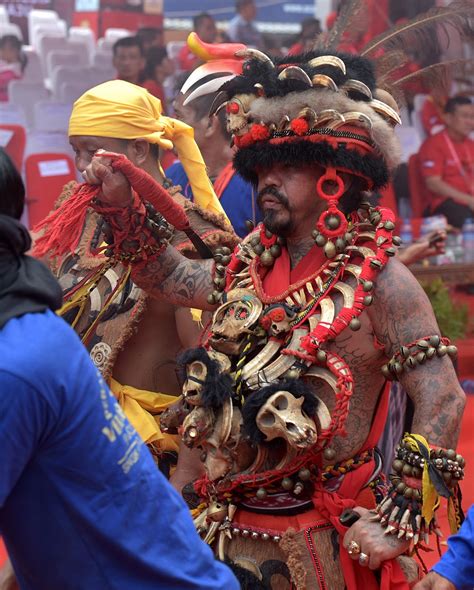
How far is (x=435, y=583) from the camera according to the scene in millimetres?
2492

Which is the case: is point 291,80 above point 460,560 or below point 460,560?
above

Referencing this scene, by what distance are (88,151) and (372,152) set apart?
1.31m

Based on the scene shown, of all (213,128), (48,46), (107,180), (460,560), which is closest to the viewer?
(460,560)

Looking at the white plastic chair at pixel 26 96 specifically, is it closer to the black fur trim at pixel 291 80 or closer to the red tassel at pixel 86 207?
the red tassel at pixel 86 207

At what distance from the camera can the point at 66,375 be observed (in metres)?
1.64

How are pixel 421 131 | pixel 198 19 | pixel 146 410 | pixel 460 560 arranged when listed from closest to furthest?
pixel 460 560
pixel 146 410
pixel 198 19
pixel 421 131

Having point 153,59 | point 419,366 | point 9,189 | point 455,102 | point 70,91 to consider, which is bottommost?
point 455,102

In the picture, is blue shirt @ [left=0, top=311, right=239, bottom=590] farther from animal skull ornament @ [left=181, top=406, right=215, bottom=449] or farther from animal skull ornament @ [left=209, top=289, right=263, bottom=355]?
animal skull ornament @ [left=209, top=289, right=263, bottom=355]

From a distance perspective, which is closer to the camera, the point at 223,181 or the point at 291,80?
the point at 291,80

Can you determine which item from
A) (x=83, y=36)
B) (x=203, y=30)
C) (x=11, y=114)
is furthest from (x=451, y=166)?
(x=11, y=114)

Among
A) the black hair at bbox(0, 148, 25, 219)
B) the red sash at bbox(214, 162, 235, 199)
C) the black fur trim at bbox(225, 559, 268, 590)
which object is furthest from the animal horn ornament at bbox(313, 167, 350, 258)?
the red sash at bbox(214, 162, 235, 199)

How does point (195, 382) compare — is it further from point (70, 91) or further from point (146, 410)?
point (70, 91)

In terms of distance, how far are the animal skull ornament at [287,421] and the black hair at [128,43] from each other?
6407mm

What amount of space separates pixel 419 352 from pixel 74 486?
131 cm
